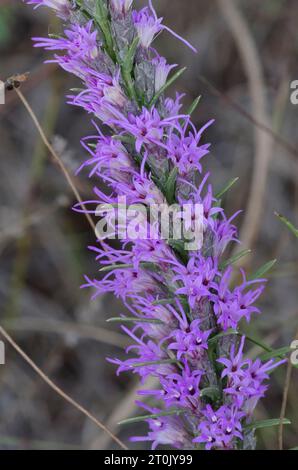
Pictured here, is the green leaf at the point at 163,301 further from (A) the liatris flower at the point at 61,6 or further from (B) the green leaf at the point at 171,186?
(A) the liatris flower at the point at 61,6

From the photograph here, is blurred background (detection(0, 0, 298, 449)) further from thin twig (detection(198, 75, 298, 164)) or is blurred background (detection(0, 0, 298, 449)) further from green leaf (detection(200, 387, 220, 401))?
green leaf (detection(200, 387, 220, 401))

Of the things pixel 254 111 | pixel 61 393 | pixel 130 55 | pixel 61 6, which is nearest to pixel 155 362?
pixel 61 393

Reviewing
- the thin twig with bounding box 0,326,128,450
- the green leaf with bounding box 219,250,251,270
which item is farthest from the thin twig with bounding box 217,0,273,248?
the green leaf with bounding box 219,250,251,270

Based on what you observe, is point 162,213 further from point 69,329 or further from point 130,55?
point 69,329
